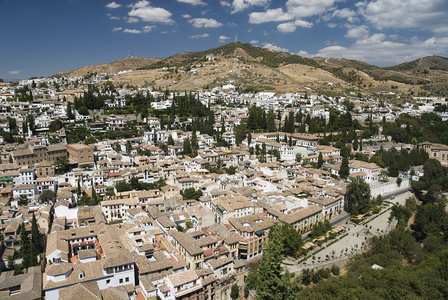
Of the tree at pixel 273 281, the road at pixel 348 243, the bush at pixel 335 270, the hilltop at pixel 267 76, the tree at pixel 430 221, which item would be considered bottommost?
the bush at pixel 335 270

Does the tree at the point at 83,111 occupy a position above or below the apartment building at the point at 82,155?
above

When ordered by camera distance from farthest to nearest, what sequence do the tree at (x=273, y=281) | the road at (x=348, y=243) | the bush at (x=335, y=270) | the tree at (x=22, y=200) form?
1. the tree at (x=22, y=200)
2. the road at (x=348, y=243)
3. the bush at (x=335, y=270)
4. the tree at (x=273, y=281)

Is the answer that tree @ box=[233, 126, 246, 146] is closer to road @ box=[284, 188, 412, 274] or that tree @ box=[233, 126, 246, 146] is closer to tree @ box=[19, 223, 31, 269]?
road @ box=[284, 188, 412, 274]

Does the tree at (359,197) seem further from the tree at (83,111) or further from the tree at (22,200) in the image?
the tree at (83,111)

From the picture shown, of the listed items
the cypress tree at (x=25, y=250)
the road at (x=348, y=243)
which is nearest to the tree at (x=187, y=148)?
the road at (x=348, y=243)

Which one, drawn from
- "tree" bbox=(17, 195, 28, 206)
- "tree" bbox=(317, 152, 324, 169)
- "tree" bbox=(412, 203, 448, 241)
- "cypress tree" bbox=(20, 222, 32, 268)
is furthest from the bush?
"tree" bbox=(17, 195, 28, 206)

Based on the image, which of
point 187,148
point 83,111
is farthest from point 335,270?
point 83,111
